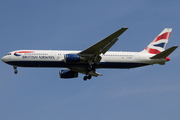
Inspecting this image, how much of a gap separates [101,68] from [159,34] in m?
12.2

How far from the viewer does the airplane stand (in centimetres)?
4422

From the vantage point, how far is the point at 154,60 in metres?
48.2

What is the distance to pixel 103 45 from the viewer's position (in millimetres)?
42781

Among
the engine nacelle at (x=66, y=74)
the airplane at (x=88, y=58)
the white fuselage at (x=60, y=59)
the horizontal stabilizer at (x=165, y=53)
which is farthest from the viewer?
the engine nacelle at (x=66, y=74)

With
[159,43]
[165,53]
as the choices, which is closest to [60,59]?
[165,53]

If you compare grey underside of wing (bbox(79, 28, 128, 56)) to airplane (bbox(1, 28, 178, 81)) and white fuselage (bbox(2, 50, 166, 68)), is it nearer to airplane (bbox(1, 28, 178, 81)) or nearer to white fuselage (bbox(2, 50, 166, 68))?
airplane (bbox(1, 28, 178, 81))

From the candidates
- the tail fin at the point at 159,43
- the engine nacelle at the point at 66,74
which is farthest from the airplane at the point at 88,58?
the tail fin at the point at 159,43

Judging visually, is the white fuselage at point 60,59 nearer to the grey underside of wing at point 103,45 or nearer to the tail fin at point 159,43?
the tail fin at point 159,43

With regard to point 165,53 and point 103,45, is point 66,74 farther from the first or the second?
point 165,53

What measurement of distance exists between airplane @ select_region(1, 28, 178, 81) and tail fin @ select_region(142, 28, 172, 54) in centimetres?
46

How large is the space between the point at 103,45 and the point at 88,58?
3.67 m

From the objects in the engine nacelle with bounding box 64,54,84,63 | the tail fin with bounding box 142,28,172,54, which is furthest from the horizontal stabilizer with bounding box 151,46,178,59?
the engine nacelle with bounding box 64,54,84,63

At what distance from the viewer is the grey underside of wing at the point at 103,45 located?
1565 inches

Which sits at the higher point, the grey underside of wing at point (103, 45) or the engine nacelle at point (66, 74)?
the grey underside of wing at point (103, 45)
